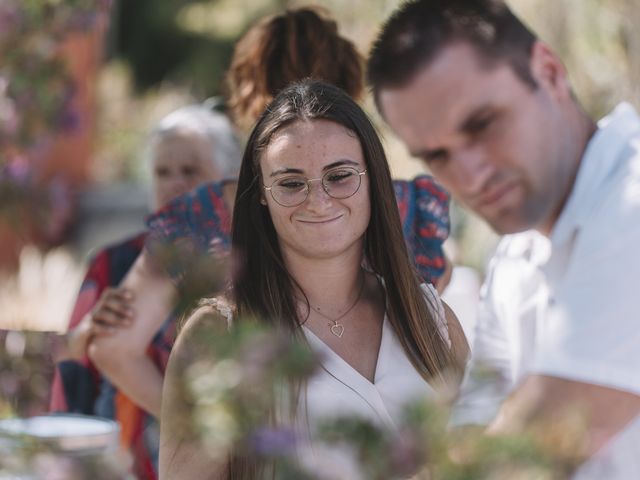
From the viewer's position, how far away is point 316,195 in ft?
7.45

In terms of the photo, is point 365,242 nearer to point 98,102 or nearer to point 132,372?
point 132,372

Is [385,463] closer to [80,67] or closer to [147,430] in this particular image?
[147,430]

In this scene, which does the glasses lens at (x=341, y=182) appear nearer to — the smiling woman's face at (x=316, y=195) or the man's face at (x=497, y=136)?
the smiling woman's face at (x=316, y=195)

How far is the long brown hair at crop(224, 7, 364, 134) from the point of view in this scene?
3248 mm

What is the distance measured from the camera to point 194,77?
17.6 m

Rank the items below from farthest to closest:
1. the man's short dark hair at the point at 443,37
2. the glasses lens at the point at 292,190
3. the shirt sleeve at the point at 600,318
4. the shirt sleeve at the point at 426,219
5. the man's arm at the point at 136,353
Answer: the man's arm at the point at 136,353
the shirt sleeve at the point at 426,219
the glasses lens at the point at 292,190
the man's short dark hair at the point at 443,37
the shirt sleeve at the point at 600,318

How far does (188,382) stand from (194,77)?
16.9 metres

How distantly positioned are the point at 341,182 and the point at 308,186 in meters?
0.09

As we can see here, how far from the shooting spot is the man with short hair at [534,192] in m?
1.37

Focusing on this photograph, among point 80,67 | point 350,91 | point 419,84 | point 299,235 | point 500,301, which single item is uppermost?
point 80,67

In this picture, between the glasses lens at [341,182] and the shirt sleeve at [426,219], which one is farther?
the shirt sleeve at [426,219]

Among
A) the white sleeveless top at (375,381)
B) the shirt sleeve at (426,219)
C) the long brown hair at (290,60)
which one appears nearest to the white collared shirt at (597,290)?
the white sleeveless top at (375,381)

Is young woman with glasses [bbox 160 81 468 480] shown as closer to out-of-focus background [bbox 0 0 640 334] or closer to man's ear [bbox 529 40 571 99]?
out-of-focus background [bbox 0 0 640 334]

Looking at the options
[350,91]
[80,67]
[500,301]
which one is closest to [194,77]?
[80,67]
